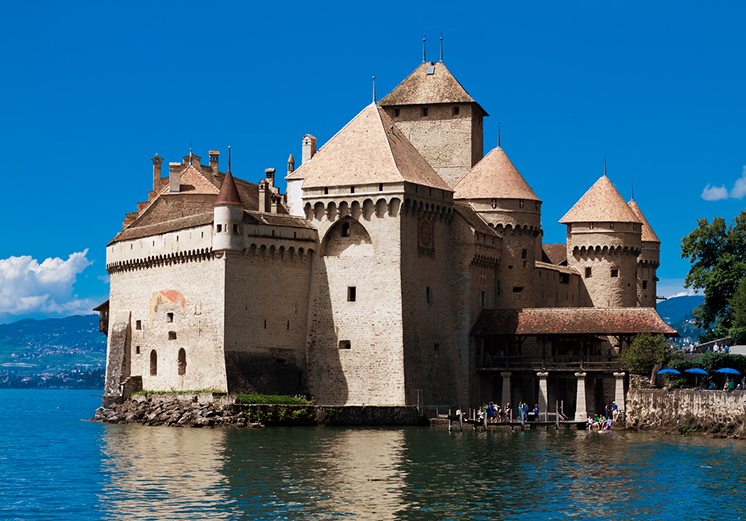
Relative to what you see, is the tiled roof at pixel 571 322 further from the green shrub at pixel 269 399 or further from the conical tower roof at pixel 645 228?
the conical tower roof at pixel 645 228

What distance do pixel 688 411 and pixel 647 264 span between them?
30881 mm

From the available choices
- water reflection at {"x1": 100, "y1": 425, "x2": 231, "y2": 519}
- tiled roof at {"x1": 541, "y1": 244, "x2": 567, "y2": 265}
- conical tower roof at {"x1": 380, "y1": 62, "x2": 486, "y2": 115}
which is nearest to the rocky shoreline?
water reflection at {"x1": 100, "y1": 425, "x2": 231, "y2": 519}

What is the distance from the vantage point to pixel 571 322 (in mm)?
69625

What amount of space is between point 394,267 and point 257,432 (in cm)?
1122

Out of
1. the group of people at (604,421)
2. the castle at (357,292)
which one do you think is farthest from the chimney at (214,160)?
the group of people at (604,421)

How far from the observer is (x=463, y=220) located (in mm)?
71500

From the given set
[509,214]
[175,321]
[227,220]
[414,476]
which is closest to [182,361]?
[175,321]

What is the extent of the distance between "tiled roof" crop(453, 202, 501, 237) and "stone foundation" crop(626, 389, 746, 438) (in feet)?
41.8

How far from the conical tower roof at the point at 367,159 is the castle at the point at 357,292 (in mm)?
83

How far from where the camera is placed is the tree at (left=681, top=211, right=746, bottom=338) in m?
84.9

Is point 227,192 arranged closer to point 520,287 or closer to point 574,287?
point 520,287

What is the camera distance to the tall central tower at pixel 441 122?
81.4m

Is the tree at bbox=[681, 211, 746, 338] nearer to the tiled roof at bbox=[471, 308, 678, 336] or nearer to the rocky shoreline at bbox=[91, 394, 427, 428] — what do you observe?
the tiled roof at bbox=[471, 308, 678, 336]

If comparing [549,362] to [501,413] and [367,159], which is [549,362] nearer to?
[501,413]
